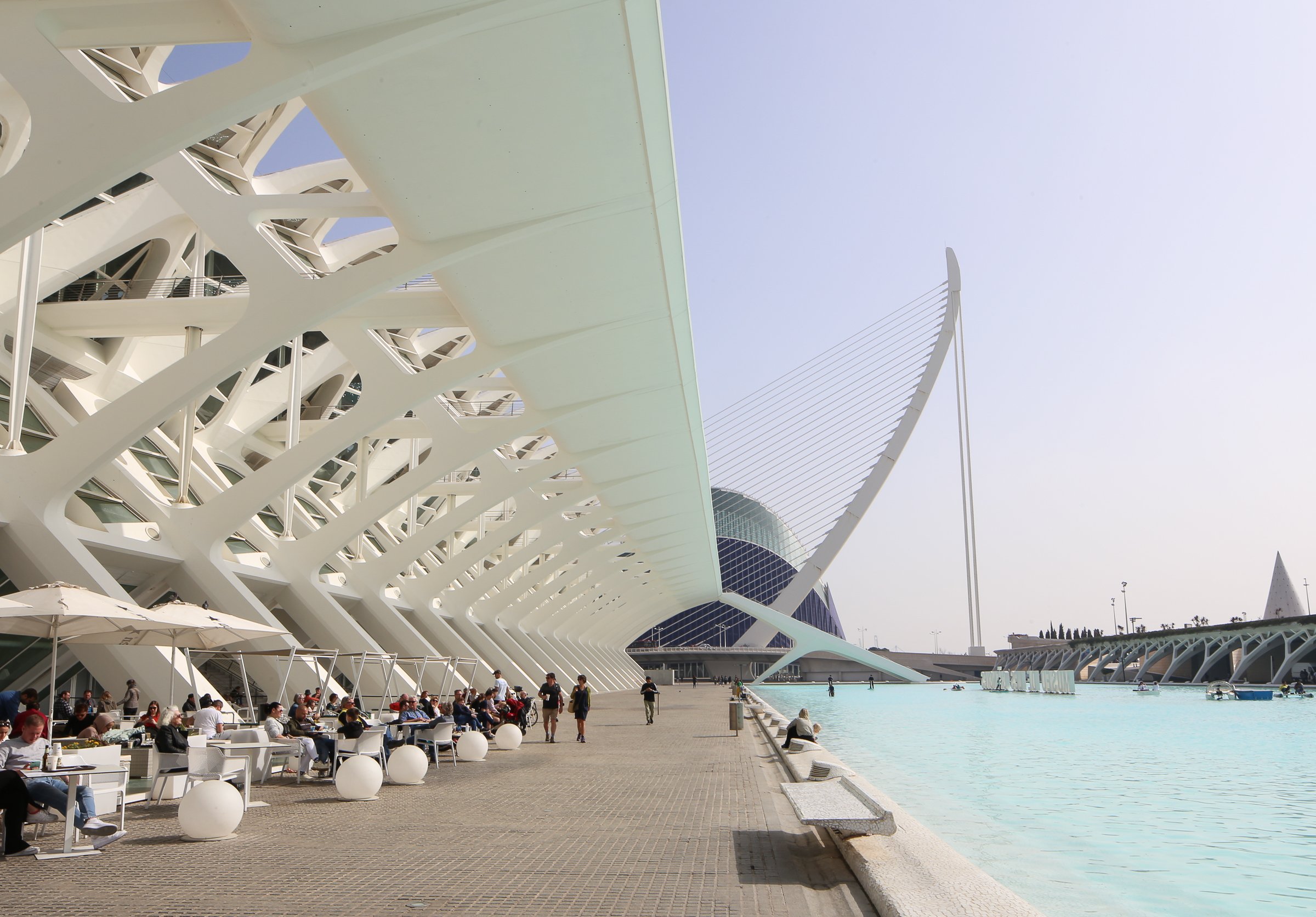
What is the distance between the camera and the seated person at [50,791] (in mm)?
5613

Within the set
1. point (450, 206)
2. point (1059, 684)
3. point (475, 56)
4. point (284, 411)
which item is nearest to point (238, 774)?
point (450, 206)

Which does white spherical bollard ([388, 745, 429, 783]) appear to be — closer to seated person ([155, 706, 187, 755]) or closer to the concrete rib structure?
seated person ([155, 706, 187, 755])

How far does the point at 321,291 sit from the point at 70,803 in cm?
484

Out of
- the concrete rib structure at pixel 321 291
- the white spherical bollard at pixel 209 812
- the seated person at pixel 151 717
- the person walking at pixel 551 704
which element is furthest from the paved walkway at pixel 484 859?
the person walking at pixel 551 704

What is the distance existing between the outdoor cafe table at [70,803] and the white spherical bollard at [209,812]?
0.47 meters

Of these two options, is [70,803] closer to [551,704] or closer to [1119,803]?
[1119,803]

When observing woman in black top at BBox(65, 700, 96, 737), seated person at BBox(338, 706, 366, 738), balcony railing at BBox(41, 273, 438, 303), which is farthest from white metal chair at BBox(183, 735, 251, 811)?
balcony railing at BBox(41, 273, 438, 303)

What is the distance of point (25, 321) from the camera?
933 cm

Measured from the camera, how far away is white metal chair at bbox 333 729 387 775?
9.00 meters

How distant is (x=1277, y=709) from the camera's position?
99.8ft

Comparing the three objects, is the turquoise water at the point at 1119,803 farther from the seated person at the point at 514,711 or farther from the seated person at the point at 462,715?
the seated person at the point at 462,715

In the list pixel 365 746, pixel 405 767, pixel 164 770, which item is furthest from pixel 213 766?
pixel 365 746

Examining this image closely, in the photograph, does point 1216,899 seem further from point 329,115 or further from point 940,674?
point 940,674

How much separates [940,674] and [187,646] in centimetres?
8010
